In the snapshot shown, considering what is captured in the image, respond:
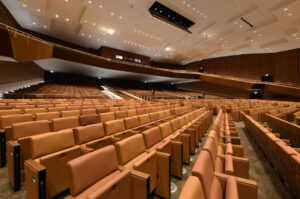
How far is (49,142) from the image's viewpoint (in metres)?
1.17

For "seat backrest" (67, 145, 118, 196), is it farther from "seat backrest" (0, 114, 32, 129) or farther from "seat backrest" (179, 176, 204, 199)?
"seat backrest" (0, 114, 32, 129)

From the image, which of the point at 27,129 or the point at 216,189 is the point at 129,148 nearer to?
the point at 216,189

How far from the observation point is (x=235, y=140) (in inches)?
69.4

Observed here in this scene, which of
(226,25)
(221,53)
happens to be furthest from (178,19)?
(221,53)

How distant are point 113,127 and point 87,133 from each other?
1.32 ft

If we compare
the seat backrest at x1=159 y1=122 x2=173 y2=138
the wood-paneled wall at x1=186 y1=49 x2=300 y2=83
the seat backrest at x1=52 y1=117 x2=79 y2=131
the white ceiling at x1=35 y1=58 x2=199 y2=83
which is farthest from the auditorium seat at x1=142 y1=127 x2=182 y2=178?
the wood-paneled wall at x1=186 y1=49 x2=300 y2=83

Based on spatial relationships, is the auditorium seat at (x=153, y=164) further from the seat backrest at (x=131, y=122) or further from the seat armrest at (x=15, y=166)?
the seat backrest at (x=131, y=122)

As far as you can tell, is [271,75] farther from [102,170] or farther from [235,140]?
[102,170]

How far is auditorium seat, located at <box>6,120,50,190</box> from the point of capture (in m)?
1.09

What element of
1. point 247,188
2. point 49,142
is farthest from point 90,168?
point 247,188

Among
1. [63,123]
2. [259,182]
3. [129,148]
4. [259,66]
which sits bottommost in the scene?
[259,182]

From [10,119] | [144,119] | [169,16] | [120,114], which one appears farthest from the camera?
[169,16]

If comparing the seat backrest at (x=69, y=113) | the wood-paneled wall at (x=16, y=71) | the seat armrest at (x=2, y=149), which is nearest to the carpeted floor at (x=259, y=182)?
the seat armrest at (x=2, y=149)

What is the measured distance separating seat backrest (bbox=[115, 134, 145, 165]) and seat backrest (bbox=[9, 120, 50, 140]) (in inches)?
37.5
